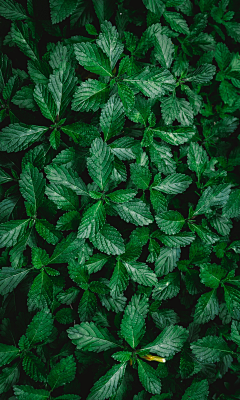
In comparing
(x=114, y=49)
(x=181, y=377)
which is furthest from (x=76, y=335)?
(x=114, y=49)

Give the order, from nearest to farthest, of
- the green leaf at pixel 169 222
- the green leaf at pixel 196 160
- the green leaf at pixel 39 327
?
the green leaf at pixel 39 327, the green leaf at pixel 169 222, the green leaf at pixel 196 160

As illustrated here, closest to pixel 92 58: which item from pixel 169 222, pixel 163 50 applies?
pixel 163 50

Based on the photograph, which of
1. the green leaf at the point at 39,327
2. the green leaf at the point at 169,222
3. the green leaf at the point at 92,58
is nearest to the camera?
the green leaf at the point at 92,58

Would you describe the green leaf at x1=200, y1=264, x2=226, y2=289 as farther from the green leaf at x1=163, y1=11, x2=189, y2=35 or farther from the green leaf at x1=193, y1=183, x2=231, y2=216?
the green leaf at x1=163, y1=11, x2=189, y2=35

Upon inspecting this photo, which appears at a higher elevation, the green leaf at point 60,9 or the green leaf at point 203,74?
the green leaf at point 60,9

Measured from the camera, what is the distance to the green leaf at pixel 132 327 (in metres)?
1.16

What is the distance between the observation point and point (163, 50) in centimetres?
123

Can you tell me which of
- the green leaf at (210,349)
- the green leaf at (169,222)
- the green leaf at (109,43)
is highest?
the green leaf at (109,43)

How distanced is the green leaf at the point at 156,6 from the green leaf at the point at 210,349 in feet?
4.61

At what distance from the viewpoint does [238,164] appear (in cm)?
151

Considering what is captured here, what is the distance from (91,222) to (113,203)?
0.50ft

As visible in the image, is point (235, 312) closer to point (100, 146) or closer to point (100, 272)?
point (100, 272)

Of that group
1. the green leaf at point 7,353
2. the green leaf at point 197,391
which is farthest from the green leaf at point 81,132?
the green leaf at point 197,391

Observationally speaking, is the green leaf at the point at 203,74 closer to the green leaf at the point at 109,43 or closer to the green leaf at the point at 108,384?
the green leaf at the point at 109,43
